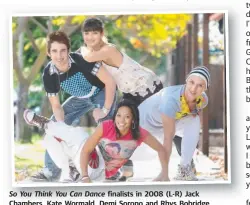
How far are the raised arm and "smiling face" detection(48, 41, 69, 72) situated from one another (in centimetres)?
45

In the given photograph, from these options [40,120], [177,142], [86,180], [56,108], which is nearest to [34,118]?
[40,120]

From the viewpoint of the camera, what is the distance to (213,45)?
12.2ft

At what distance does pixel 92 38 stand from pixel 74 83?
305 mm

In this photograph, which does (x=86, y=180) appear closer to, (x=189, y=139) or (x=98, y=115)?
(x=98, y=115)

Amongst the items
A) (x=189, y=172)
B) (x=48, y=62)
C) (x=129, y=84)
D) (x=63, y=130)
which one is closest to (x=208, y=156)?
(x=189, y=172)

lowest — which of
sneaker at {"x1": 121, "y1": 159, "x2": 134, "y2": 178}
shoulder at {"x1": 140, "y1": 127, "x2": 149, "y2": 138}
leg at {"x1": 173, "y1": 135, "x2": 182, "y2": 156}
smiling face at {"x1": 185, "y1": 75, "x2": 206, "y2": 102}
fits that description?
sneaker at {"x1": 121, "y1": 159, "x2": 134, "y2": 178}

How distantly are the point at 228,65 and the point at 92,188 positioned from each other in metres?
1.17

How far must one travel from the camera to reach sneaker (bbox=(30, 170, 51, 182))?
366 centimetres

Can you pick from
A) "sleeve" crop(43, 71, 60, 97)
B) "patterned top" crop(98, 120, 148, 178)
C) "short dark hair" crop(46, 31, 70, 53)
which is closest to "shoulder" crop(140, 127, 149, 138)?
"patterned top" crop(98, 120, 148, 178)

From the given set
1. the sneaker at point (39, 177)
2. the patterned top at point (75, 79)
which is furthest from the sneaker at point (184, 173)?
the sneaker at point (39, 177)

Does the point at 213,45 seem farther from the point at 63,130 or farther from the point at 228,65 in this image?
the point at 63,130

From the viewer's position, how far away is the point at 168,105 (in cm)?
363

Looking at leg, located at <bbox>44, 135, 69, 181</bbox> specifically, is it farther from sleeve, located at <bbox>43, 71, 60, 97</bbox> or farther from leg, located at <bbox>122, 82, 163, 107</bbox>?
leg, located at <bbox>122, 82, 163, 107</bbox>

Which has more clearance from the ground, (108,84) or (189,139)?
(108,84)
